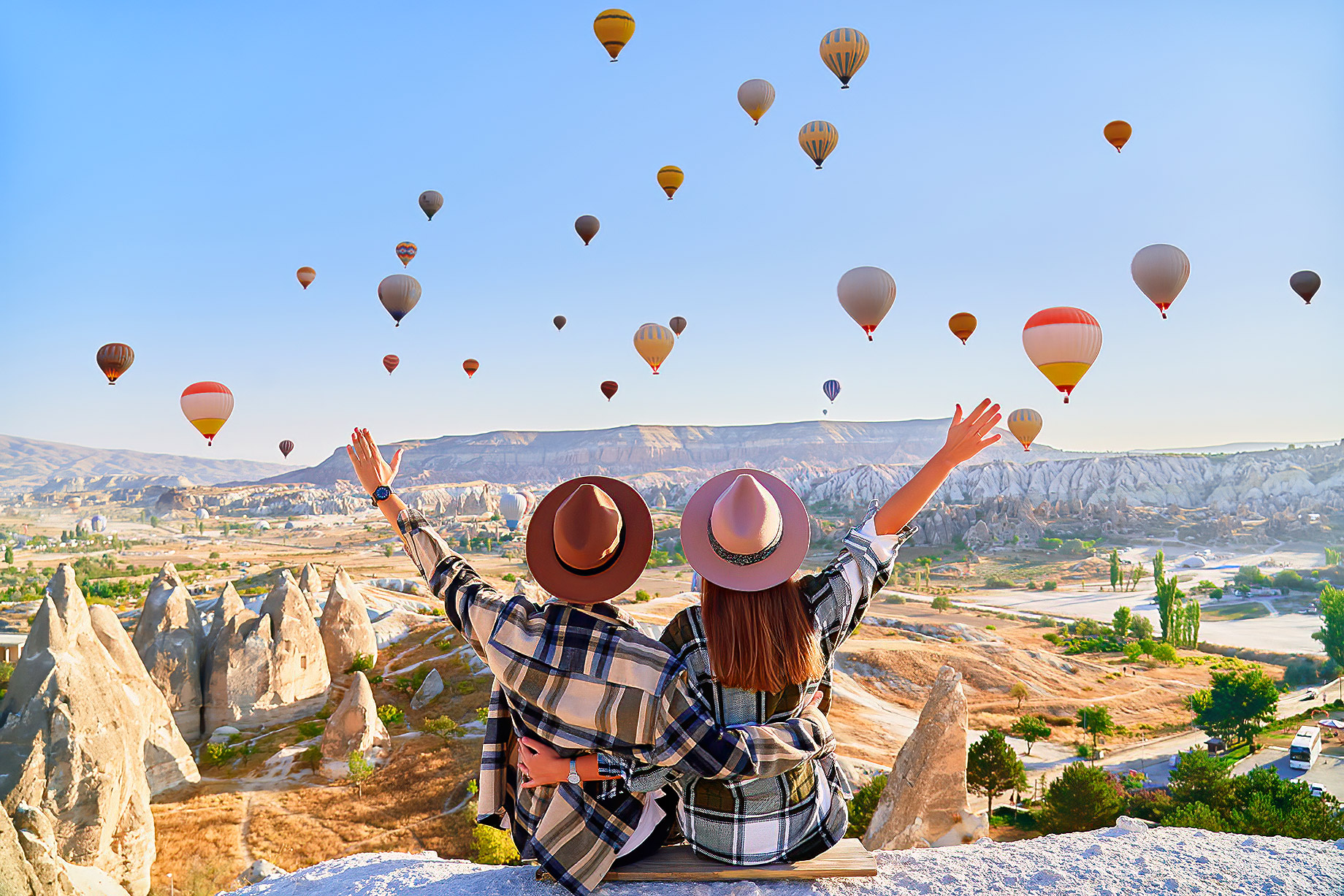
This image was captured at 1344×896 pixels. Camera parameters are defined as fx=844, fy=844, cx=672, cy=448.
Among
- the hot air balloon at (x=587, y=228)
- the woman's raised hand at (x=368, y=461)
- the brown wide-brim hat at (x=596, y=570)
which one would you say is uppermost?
the hot air balloon at (x=587, y=228)

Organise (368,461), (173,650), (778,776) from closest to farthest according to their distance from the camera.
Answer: (778,776) < (368,461) < (173,650)

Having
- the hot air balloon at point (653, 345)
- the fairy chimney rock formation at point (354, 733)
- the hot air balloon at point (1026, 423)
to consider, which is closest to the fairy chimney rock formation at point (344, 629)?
the fairy chimney rock formation at point (354, 733)

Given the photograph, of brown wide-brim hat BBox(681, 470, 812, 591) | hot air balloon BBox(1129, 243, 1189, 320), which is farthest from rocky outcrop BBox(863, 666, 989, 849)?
hot air balloon BBox(1129, 243, 1189, 320)

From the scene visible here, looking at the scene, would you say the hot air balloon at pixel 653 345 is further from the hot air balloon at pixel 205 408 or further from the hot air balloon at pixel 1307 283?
the hot air balloon at pixel 1307 283

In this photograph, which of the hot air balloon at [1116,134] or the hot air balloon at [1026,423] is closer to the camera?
the hot air balloon at [1116,134]

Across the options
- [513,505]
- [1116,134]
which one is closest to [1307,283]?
[1116,134]

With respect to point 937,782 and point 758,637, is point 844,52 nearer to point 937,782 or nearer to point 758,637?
point 937,782
